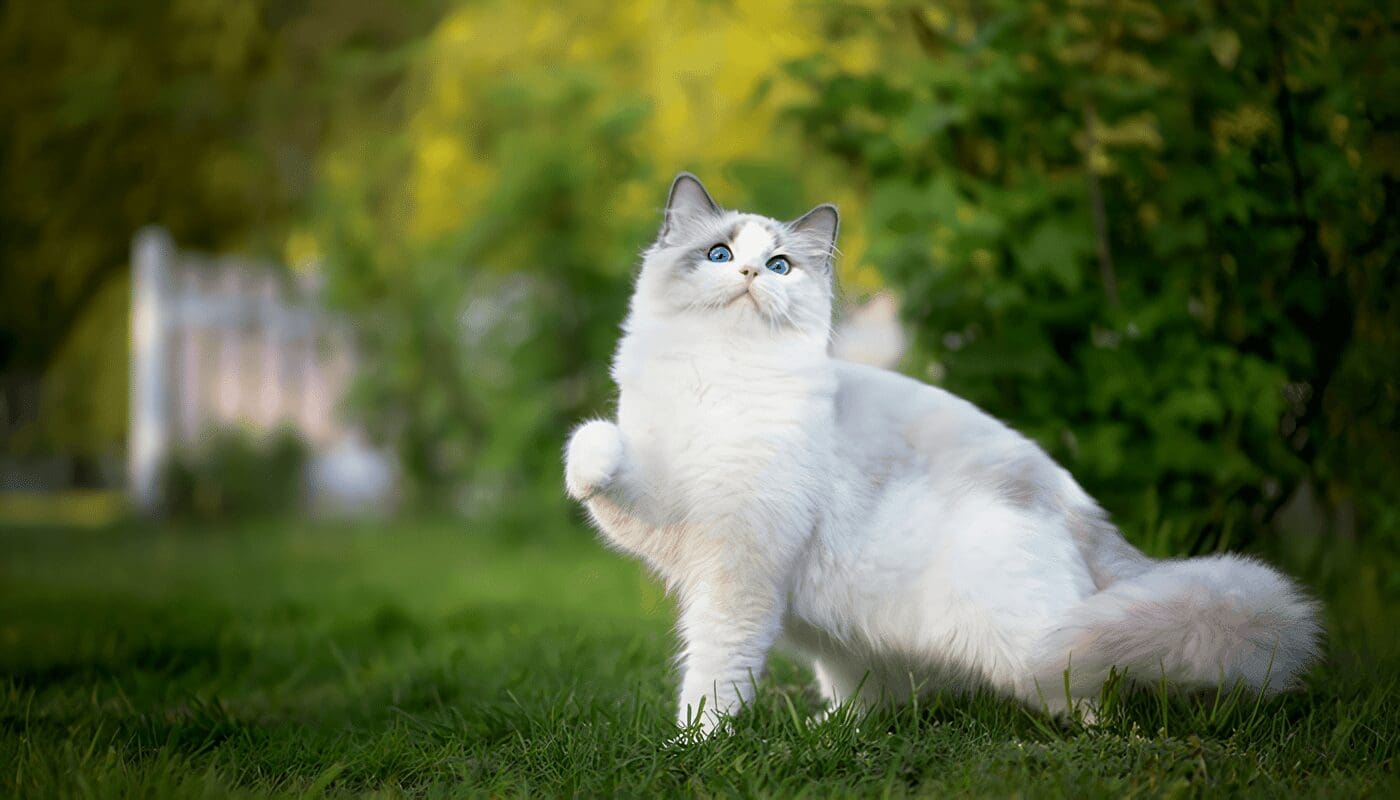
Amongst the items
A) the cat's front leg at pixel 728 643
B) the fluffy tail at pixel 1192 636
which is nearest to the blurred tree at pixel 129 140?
A: the cat's front leg at pixel 728 643

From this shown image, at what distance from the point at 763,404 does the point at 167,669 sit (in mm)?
1839

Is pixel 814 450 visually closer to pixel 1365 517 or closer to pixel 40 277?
pixel 1365 517

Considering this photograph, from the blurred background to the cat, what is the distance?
3.43 feet

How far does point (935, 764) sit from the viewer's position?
6.19 feet

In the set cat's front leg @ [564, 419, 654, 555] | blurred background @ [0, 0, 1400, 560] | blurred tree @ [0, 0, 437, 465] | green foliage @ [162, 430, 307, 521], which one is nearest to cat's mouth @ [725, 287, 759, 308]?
cat's front leg @ [564, 419, 654, 555]

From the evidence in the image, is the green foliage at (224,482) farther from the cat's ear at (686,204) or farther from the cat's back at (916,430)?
the cat's back at (916,430)

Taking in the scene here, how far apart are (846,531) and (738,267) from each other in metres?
0.55

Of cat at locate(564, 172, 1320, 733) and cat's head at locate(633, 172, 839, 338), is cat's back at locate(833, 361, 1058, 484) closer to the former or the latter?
cat at locate(564, 172, 1320, 733)

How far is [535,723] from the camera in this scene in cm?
214

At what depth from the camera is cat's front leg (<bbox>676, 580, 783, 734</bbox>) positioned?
2.06 metres

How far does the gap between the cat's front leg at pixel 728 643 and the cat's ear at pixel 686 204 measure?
77cm

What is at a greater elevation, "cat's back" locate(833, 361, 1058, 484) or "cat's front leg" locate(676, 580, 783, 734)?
"cat's back" locate(833, 361, 1058, 484)

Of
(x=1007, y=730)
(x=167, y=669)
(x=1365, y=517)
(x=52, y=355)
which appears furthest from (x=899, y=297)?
(x=52, y=355)

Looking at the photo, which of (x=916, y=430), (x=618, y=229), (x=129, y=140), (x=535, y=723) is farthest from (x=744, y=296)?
(x=129, y=140)
